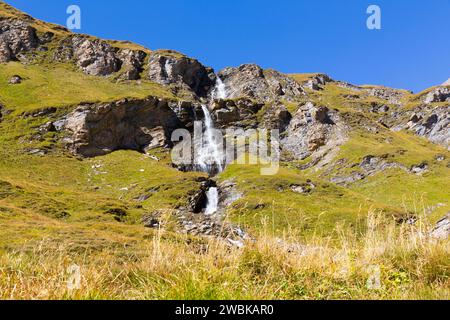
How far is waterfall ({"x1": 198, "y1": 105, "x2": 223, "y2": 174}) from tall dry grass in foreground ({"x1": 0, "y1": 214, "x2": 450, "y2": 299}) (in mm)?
87737

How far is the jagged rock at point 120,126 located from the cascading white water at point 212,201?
3470cm

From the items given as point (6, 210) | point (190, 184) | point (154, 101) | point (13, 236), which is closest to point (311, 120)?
point (154, 101)

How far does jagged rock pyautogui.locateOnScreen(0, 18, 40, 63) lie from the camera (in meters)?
144

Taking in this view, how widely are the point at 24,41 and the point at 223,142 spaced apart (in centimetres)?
9596

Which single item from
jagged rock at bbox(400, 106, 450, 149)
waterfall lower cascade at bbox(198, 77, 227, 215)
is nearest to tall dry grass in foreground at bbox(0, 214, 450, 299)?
waterfall lower cascade at bbox(198, 77, 227, 215)

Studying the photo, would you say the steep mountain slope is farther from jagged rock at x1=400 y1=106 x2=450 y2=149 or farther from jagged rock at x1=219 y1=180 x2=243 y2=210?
jagged rock at x1=400 y1=106 x2=450 y2=149

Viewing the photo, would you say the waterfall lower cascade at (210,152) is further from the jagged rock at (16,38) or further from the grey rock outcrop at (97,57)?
the jagged rock at (16,38)

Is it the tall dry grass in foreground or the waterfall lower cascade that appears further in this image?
the waterfall lower cascade

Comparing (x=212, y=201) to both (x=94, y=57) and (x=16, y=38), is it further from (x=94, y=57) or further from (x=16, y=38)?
(x=16, y=38)

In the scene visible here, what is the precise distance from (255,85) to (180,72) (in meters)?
34.8

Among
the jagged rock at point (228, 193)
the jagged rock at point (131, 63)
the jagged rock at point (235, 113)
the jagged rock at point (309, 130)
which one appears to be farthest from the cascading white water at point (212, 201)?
the jagged rock at point (131, 63)

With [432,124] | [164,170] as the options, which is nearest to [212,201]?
[164,170]
